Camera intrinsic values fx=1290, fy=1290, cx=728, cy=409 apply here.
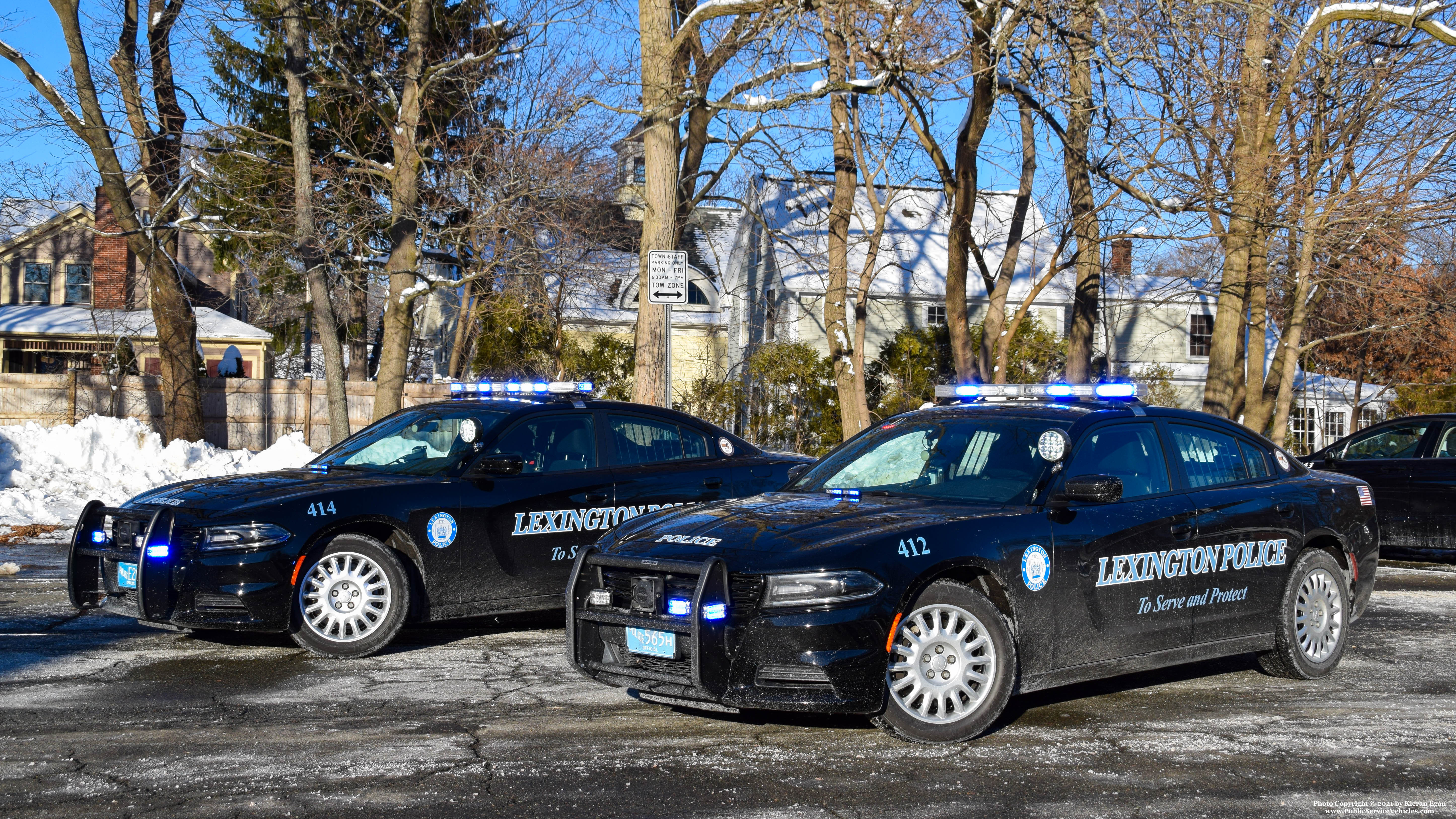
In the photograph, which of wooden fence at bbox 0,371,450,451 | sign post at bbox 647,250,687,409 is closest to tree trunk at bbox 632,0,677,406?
sign post at bbox 647,250,687,409

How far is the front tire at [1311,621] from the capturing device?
280 inches

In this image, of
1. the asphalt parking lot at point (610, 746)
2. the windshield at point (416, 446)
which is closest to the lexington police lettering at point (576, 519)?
the windshield at point (416, 446)

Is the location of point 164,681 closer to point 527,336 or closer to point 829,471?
point 829,471

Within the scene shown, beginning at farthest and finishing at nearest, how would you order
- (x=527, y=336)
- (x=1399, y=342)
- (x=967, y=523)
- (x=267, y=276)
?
(x=1399, y=342) < (x=527, y=336) < (x=267, y=276) < (x=967, y=523)

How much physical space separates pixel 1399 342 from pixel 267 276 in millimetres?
29392

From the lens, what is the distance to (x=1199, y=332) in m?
38.9

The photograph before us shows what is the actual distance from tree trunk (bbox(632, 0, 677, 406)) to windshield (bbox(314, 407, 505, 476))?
4.96 metres

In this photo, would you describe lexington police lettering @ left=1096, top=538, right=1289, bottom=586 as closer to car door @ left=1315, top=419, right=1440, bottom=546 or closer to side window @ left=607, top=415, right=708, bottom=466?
side window @ left=607, top=415, right=708, bottom=466

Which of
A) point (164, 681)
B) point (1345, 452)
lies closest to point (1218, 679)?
Result: point (164, 681)

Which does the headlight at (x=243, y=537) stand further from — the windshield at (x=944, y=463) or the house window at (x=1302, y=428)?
the house window at (x=1302, y=428)

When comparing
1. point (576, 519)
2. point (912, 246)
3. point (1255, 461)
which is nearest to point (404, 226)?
point (576, 519)

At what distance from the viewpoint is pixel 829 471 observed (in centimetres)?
706

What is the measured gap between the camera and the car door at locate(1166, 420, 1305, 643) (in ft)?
22.1

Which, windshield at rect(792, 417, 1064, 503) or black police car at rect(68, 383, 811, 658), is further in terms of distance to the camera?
black police car at rect(68, 383, 811, 658)
